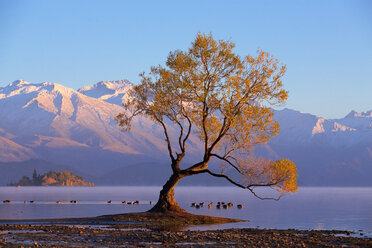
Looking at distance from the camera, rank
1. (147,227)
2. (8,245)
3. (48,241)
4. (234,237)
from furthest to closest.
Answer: (147,227), (234,237), (48,241), (8,245)

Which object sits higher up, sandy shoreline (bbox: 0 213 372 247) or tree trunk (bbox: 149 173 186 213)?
tree trunk (bbox: 149 173 186 213)

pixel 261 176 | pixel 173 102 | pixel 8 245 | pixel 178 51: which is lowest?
pixel 8 245

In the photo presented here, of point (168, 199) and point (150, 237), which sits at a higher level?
point (168, 199)

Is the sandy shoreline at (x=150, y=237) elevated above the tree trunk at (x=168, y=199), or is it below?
below

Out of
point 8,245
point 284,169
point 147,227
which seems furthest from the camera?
point 284,169

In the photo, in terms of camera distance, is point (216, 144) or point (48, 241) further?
point (216, 144)

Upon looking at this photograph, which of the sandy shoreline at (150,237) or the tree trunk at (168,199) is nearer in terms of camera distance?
the sandy shoreline at (150,237)

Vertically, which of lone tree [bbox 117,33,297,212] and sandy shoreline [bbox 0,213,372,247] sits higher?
lone tree [bbox 117,33,297,212]

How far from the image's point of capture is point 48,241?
4344cm

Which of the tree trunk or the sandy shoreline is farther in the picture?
the tree trunk

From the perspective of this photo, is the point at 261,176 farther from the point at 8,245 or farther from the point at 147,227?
the point at 8,245

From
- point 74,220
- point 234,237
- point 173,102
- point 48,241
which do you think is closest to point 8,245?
point 48,241

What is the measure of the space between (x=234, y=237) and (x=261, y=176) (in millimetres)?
17044

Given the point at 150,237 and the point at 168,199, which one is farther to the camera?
the point at 168,199
